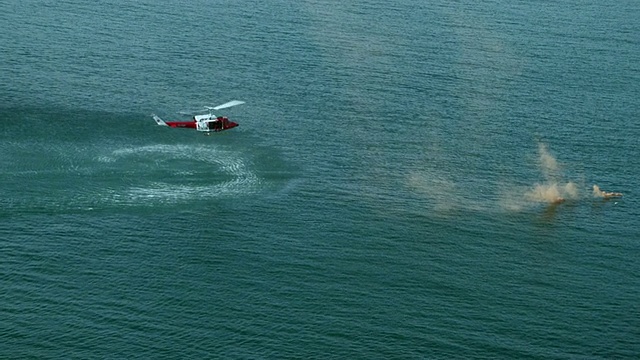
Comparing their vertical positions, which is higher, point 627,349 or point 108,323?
point 627,349

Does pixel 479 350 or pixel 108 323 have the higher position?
pixel 479 350

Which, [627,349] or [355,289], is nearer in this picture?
[627,349]

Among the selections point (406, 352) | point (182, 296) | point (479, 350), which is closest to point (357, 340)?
point (406, 352)

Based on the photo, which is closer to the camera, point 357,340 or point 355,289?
point 357,340

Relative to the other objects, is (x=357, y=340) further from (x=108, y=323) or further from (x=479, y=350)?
(x=108, y=323)

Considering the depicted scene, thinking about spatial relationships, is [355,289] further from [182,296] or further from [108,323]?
[108,323]

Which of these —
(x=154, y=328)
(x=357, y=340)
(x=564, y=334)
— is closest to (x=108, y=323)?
(x=154, y=328)

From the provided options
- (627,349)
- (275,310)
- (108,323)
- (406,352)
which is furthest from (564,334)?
(108,323)

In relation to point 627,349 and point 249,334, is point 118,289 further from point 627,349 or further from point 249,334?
point 627,349
